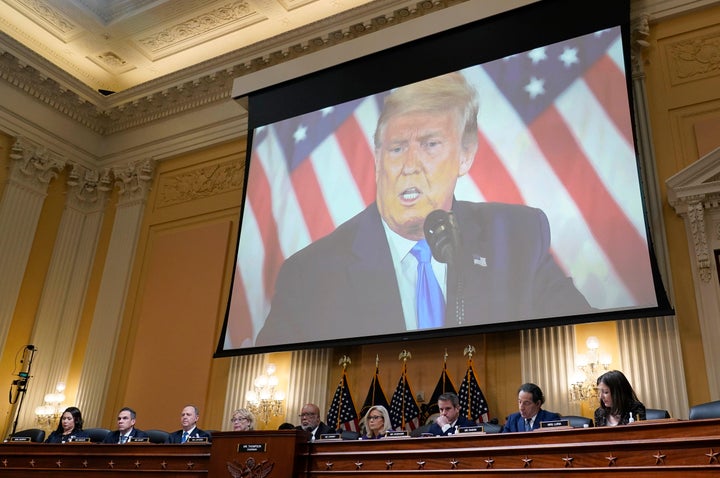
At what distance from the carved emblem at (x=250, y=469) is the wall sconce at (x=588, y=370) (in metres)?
2.83

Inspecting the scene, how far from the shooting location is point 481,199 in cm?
661

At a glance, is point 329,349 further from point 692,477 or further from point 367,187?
point 692,477

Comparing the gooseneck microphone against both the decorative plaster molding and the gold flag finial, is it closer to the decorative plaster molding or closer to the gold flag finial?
the gold flag finial

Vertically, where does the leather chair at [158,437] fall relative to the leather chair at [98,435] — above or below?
below

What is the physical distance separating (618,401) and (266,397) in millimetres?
4324

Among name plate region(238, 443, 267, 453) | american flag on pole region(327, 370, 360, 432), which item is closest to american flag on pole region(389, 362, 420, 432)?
american flag on pole region(327, 370, 360, 432)

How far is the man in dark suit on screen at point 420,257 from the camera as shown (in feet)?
20.1

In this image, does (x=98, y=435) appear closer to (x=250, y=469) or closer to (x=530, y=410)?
(x=250, y=469)

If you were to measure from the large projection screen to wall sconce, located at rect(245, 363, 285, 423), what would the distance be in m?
0.38

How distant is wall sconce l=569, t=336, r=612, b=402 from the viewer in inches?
227

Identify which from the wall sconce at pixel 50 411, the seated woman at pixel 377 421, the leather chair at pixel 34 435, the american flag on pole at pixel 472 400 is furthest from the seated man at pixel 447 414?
the wall sconce at pixel 50 411

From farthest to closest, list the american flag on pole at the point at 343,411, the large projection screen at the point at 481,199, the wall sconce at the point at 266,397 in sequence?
the wall sconce at the point at 266,397
the american flag on pole at the point at 343,411
the large projection screen at the point at 481,199

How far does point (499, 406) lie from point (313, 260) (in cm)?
251

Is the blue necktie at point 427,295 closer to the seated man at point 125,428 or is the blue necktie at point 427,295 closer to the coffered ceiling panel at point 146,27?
the seated man at point 125,428
